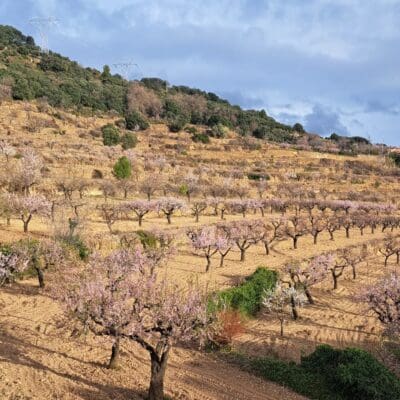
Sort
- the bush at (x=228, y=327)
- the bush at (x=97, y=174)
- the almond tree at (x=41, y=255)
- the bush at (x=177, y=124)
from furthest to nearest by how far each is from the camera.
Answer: the bush at (x=177, y=124)
the bush at (x=97, y=174)
the almond tree at (x=41, y=255)
the bush at (x=228, y=327)

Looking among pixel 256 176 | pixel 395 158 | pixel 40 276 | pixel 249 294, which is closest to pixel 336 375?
pixel 249 294

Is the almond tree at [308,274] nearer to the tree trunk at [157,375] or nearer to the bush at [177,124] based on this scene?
the tree trunk at [157,375]

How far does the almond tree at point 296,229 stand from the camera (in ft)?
152

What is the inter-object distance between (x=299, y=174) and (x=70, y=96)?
56.5m

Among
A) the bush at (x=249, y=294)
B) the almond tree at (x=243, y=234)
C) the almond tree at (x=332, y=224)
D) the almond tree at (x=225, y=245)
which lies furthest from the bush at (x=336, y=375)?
the almond tree at (x=332, y=224)

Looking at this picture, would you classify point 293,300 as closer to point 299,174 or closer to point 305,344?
point 305,344

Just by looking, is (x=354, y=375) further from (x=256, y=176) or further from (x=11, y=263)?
(x=256, y=176)

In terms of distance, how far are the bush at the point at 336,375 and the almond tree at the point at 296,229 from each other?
88.7ft

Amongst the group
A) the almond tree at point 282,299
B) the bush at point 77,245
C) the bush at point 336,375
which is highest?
the bush at point 77,245

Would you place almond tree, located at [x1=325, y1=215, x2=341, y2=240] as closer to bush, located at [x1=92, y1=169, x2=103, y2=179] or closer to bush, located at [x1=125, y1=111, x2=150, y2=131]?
bush, located at [x1=92, y1=169, x2=103, y2=179]

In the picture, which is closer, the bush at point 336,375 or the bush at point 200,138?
the bush at point 336,375

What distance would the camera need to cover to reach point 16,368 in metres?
15.9

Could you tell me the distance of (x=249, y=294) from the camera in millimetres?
28047

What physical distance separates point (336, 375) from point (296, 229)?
1224 inches
